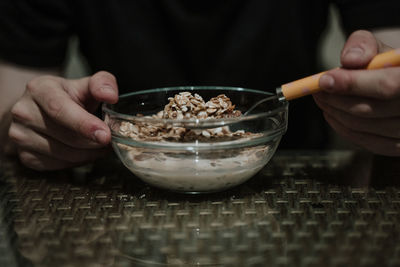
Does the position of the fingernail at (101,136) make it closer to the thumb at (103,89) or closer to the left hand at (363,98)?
the thumb at (103,89)

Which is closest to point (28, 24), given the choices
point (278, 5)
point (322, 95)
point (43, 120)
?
point (43, 120)

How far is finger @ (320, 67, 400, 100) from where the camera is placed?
546 mm

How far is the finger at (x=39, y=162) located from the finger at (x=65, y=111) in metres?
0.09

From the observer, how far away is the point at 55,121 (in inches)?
25.8

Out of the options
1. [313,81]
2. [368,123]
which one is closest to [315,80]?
[313,81]

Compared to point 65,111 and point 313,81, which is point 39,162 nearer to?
point 65,111

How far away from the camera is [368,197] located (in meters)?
0.61

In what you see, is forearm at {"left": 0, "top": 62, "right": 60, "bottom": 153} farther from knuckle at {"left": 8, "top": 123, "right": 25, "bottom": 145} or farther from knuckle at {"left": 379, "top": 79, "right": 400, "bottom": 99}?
knuckle at {"left": 379, "top": 79, "right": 400, "bottom": 99}

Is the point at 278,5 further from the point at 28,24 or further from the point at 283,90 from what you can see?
the point at 28,24

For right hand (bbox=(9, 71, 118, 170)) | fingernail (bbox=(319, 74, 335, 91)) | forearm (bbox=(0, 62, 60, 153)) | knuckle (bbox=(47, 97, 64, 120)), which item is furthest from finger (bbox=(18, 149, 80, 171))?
fingernail (bbox=(319, 74, 335, 91))

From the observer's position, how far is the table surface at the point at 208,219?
47 cm

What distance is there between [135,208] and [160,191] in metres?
0.06

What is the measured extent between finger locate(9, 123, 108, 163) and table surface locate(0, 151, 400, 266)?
34mm

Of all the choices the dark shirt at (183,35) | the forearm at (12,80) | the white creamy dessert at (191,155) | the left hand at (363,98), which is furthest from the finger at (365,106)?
the forearm at (12,80)
